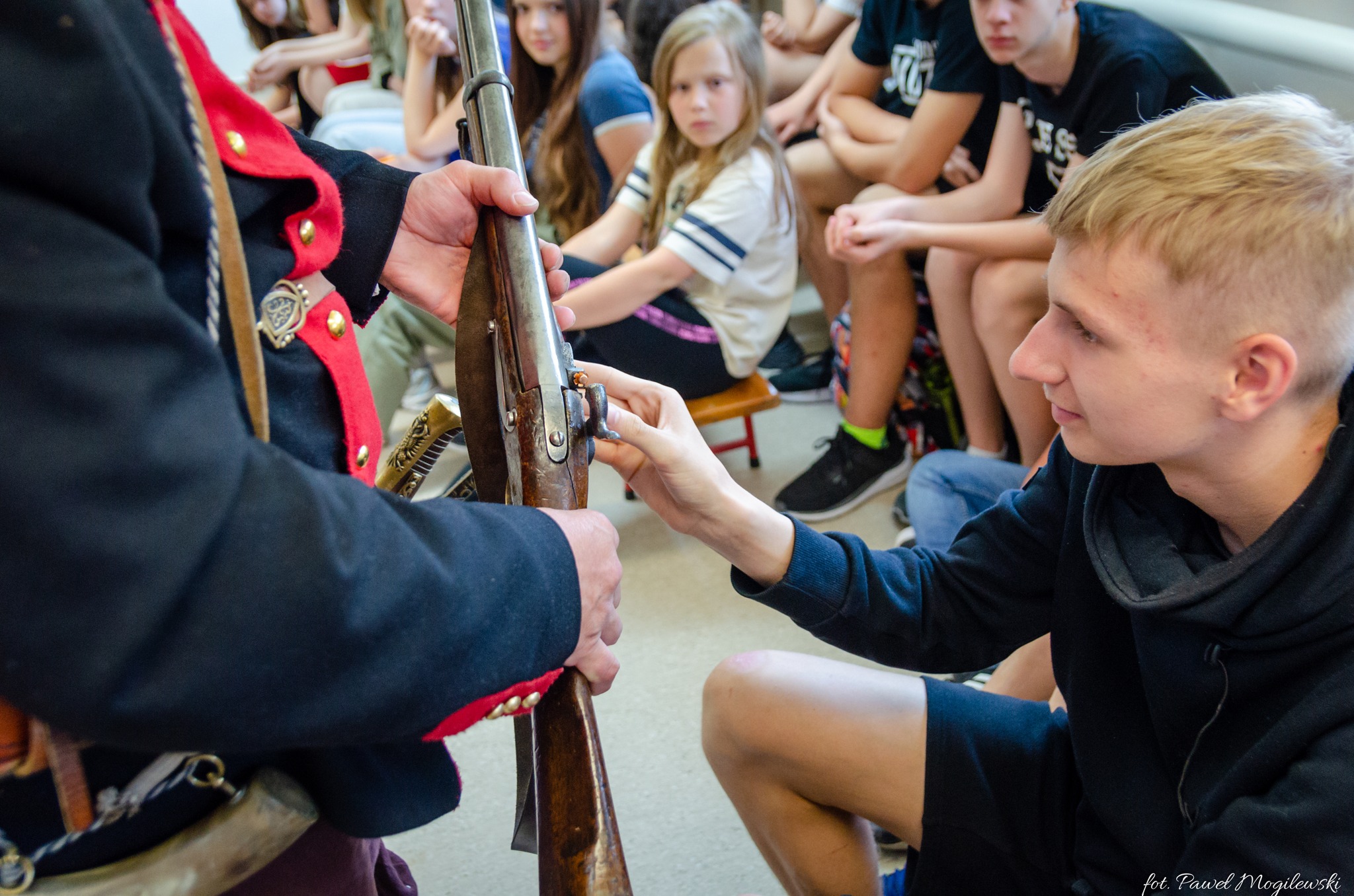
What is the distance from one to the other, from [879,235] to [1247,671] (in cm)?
145

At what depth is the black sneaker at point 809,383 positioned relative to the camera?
3.05 metres

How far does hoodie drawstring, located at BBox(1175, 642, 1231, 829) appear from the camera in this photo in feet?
2.87

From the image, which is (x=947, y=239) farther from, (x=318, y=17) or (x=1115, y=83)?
(x=318, y=17)

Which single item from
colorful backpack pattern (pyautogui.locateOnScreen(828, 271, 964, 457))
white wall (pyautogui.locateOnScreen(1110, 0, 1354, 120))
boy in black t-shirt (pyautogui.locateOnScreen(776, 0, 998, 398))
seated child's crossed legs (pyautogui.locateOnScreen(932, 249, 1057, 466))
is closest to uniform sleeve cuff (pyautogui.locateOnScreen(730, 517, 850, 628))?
seated child's crossed legs (pyautogui.locateOnScreen(932, 249, 1057, 466))

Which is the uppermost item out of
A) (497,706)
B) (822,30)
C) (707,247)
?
(822,30)

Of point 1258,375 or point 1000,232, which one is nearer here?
point 1258,375

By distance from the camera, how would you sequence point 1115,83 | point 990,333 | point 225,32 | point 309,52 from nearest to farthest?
1. point 1115,83
2. point 990,333
3. point 309,52
4. point 225,32

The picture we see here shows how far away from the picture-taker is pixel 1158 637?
937 millimetres

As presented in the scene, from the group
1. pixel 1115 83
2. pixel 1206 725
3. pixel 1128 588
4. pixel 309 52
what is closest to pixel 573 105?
pixel 1115 83

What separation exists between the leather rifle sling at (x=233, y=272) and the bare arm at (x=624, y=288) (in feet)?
5.41

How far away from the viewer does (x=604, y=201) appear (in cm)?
312

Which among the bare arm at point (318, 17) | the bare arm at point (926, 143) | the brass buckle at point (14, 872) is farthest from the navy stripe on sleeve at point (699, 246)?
the bare arm at point (318, 17)

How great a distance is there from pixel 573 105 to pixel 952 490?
1.69 meters

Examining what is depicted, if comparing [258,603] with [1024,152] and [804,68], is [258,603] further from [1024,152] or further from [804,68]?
[804,68]
